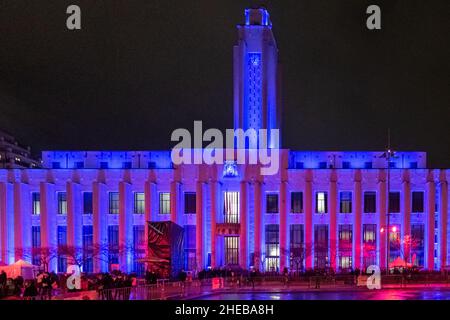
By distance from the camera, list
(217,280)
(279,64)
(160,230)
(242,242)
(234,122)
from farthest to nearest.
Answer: (279,64), (234,122), (242,242), (217,280), (160,230)

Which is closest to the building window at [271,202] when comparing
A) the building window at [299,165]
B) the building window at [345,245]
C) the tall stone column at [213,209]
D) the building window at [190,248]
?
the tall stone column at [213,209]

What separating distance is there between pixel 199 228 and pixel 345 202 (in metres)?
16.1

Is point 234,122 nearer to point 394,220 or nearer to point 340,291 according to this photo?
point 394,220

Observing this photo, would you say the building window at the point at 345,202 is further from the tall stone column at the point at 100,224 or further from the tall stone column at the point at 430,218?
the tall stone column at the point at 100,224

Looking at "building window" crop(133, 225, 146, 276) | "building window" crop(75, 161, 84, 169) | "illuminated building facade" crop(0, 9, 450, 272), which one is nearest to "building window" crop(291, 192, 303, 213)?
"illuminated building facade" crop(0, 9, 450, 272)

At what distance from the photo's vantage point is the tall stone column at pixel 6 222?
161ft

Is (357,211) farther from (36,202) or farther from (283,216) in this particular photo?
(36,202)

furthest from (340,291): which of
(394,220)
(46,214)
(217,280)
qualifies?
(46,214)

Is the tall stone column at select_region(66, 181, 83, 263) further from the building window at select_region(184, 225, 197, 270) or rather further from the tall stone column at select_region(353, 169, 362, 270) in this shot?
the tall stone column at select_region(353, 169, 362, 270)

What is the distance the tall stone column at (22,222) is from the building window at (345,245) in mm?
32732

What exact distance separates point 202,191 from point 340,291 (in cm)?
2426

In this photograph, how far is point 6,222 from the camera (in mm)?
49906

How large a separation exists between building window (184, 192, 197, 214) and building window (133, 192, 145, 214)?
4.63m

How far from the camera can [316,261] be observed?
50312mm
